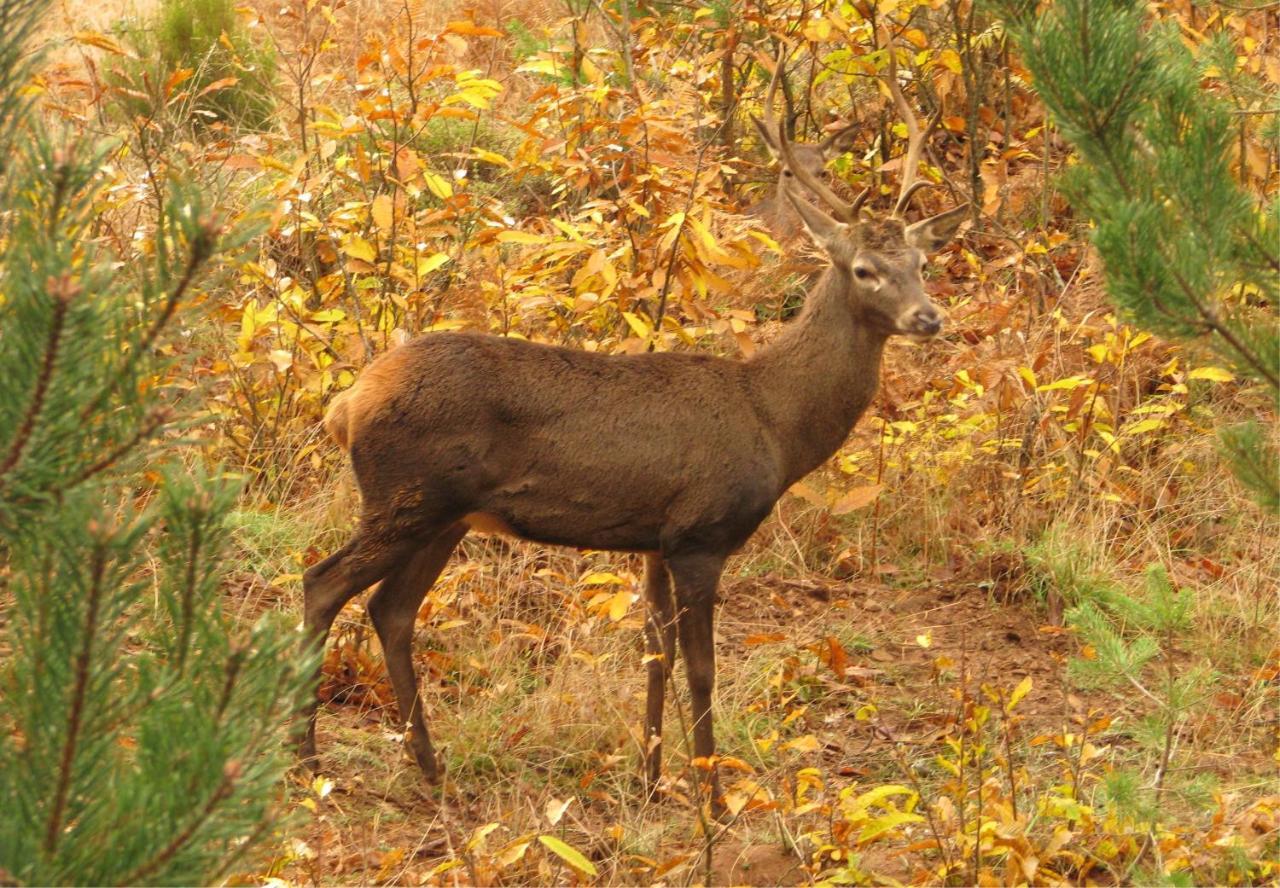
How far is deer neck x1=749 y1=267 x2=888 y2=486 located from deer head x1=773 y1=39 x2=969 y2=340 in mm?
65

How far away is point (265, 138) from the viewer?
33.1ft

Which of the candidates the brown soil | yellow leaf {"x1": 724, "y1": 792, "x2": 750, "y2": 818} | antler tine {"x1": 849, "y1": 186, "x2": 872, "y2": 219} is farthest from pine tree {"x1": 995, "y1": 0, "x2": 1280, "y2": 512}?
antler tine {"x1": 849, "y1": 186, "x2": 872, "y2": 219}

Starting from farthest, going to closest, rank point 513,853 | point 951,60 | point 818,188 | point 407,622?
point 951,60, point 818,188, point 407,622, point 513,853

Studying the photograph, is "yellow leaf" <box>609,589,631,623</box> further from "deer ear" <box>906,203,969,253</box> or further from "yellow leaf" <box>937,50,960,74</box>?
"yellow leaf" <box>937,50,960,74</box>

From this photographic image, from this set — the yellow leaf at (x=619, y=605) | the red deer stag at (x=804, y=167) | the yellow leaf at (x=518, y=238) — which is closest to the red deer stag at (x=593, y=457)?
the yellow leaf at (x=619, y=605)

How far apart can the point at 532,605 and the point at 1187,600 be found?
116 inches

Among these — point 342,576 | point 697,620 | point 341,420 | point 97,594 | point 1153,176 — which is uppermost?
point 1153,176

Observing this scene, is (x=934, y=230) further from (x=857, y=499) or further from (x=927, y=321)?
(x=857, y=499)

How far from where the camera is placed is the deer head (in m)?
6.41

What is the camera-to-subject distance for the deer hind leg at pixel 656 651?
5.71 metres

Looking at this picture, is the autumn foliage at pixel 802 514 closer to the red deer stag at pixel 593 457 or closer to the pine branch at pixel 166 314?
the red deer stag at pixel 593 457

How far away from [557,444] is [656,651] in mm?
928

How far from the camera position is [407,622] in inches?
237

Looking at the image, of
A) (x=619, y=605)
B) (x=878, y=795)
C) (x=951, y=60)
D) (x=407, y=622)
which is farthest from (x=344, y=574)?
(x=951, y=60)
